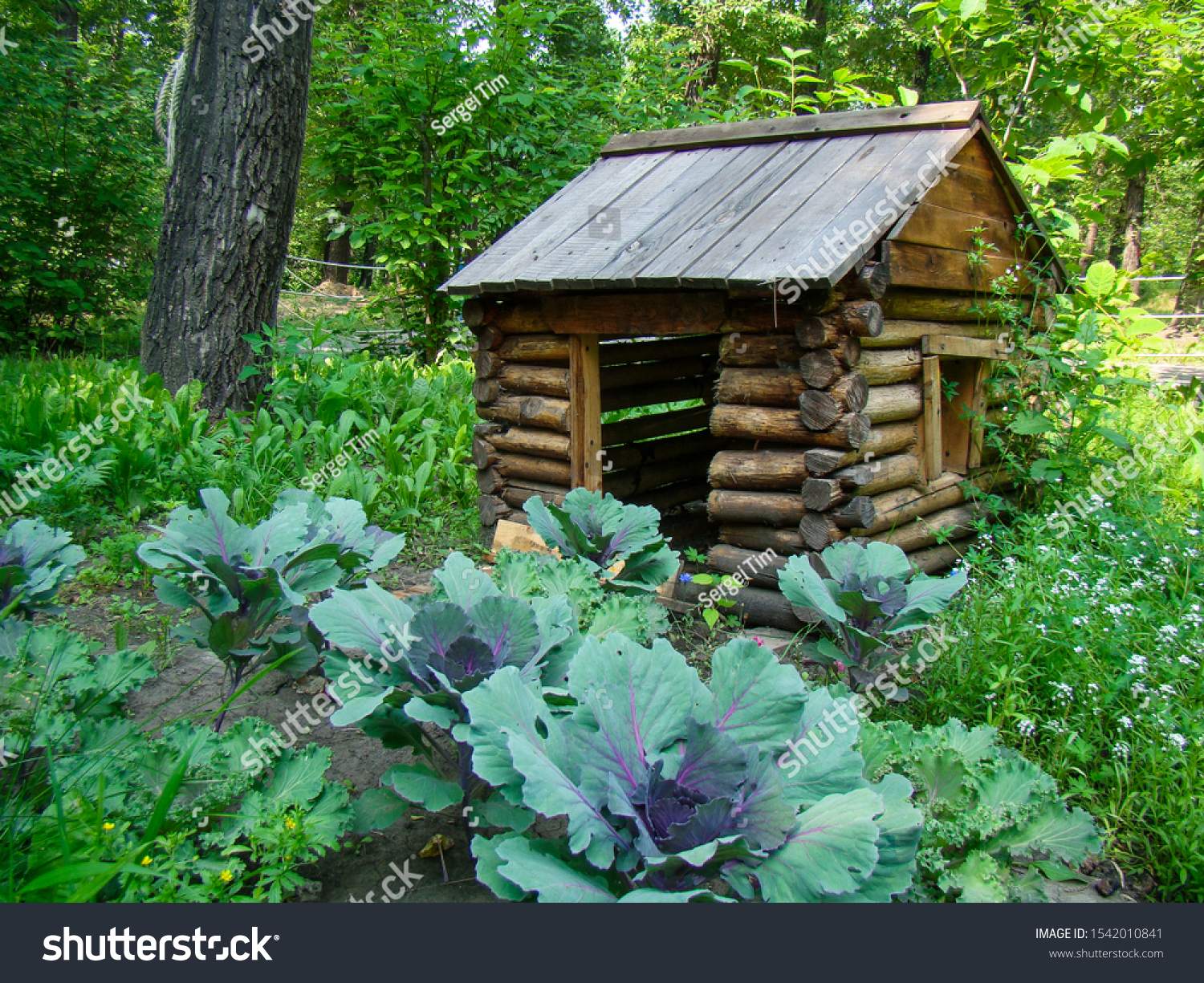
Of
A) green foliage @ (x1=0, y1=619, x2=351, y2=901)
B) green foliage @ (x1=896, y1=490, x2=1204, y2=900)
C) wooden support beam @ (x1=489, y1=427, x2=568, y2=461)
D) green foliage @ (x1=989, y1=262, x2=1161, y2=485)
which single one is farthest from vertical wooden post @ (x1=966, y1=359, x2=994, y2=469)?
green foliage @ (x1=0, y1=619, x2=351, y2=901)

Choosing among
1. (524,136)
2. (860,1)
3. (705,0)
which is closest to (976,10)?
(524,136)

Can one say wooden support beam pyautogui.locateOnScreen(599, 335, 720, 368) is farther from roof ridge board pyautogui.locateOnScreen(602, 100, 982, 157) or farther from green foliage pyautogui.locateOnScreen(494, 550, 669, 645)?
green foliage pyautogui.locateOnScreen(494, 550, 669, 645)

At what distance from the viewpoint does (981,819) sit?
202 centimetres

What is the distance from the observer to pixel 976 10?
6176mm

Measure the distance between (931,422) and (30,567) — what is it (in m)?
4.44

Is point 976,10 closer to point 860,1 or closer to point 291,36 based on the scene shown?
point 291,36

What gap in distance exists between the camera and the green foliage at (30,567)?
2.45 m

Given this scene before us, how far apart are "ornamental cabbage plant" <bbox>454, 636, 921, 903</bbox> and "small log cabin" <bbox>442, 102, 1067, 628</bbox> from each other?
89.6 inches

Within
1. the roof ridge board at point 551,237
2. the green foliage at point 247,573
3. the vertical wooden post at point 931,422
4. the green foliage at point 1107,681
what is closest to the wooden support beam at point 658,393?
the roof ridge board at point 551,237

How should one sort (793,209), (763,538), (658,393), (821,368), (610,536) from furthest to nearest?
(658,393), (763,538), (793,209), (821,368), (610,536)

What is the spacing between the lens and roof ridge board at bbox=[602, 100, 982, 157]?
14.1ft

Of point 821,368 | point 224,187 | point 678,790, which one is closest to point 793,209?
point 821,368

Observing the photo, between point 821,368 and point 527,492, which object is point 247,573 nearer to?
point 821,368

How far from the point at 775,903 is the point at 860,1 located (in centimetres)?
2430
